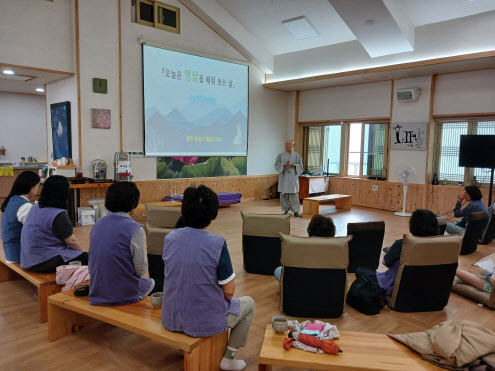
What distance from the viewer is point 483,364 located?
75.5 inches

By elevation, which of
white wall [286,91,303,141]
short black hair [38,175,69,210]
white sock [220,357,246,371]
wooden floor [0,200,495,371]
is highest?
white wall [286,91,303,141]

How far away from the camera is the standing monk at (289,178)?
7.61 metres

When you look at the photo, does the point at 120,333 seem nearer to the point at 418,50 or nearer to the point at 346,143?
the point at 418,50

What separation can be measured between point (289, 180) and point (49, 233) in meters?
5.26

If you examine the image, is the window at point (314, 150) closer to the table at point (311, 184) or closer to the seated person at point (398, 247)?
the table at point (311, 184)

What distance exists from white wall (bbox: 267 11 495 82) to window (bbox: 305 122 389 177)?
1525 millimetres

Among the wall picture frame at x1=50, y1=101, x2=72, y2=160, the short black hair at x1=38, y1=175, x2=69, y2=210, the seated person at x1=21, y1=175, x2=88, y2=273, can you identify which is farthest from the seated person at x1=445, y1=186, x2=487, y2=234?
the wall picture frame at x1=50, y1=101, x2=72, y2=160

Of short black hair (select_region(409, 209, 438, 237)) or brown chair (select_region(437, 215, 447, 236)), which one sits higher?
short black hair (select_region(409, 209, 438, 237))

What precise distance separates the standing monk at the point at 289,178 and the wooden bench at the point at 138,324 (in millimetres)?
5249

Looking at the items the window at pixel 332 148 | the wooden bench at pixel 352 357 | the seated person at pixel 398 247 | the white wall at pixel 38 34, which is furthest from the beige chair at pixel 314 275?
the window at pixel 332 148

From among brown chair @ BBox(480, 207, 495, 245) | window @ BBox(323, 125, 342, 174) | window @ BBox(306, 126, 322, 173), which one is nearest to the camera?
brown chair @ BBox(480, 207, 495, 245)

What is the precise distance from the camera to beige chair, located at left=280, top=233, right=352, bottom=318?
2830 mm

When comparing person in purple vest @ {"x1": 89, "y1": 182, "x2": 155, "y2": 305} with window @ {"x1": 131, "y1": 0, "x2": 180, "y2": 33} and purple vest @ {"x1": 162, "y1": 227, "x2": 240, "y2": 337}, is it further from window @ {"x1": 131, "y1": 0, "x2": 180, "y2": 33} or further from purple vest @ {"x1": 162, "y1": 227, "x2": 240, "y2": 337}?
window @ {"x1": 131, "y1": 0, "x2": 180, "y2": 33}

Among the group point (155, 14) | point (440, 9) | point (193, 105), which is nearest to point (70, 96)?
point (155, 14)
